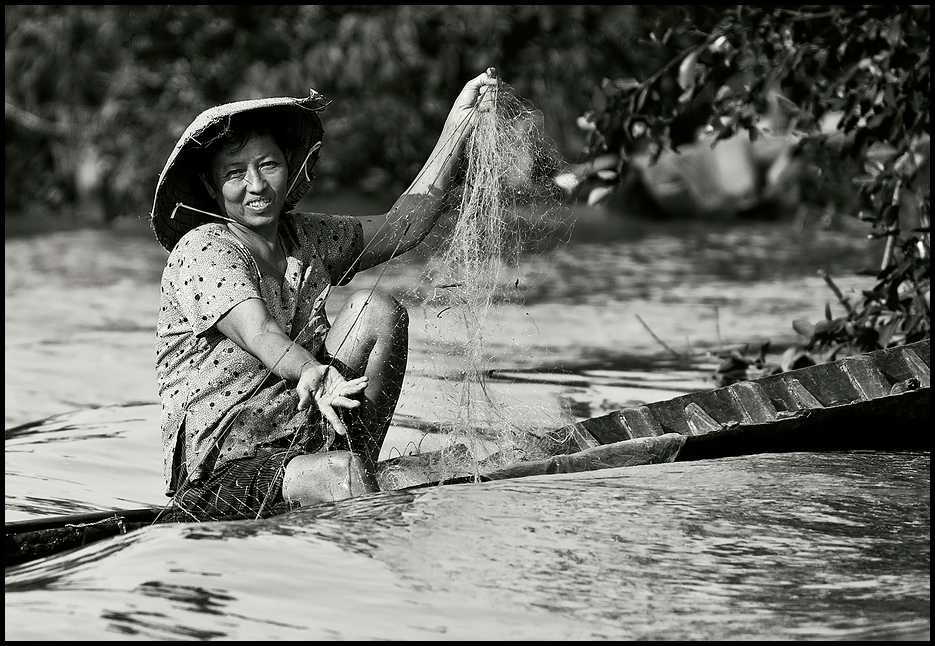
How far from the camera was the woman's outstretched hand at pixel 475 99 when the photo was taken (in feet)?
9.76

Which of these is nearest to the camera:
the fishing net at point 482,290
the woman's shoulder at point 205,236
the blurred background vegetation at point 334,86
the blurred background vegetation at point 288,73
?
the woman's shoulder at point 205,236

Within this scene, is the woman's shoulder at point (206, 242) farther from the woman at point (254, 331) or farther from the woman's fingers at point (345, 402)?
the woman's fingers at point (345, 402)

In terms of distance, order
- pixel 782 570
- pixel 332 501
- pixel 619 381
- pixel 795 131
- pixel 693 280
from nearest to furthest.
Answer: pixel 782 570
pixel 332 501
pixel 795 131
pixel 619 381
pixel 693 280

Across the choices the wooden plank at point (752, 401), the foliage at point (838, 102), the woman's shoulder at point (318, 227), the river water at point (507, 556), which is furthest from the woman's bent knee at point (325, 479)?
the foliage at point (838, 102)

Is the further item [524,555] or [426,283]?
[426,283]

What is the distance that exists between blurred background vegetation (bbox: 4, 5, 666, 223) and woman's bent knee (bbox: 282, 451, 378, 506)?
445 inches

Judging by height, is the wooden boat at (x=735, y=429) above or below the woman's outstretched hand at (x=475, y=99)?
below

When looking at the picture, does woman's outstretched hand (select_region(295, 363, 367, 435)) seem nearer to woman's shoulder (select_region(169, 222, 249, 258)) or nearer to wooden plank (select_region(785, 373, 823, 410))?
woman's shoulder (select_region(169, 222, 249, 258))

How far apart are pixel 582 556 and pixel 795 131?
95.7 inches

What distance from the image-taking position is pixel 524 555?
2160mm

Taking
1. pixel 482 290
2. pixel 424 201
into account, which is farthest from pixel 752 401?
pixel 424 201

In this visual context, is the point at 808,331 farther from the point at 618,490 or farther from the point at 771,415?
the point at 618,490

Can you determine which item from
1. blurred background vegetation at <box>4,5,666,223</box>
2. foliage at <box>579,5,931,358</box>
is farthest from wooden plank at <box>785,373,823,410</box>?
blurred background vegetation at <box>4,5,666,223</box>

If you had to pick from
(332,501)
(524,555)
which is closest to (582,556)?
(524,555)
